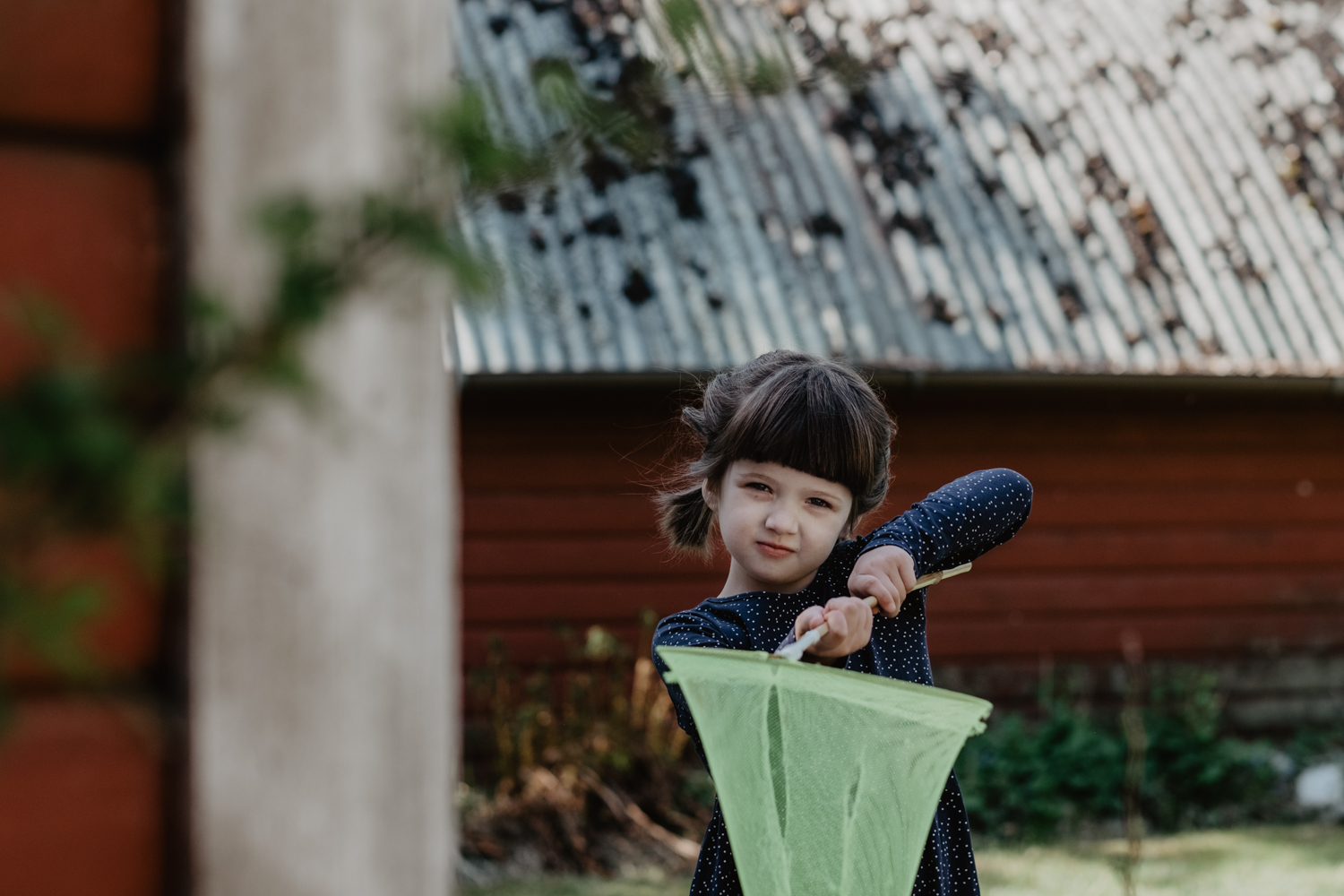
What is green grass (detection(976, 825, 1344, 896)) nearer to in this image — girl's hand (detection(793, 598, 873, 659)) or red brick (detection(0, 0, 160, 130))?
girl's hand (detection(793, 598, 873, 659))

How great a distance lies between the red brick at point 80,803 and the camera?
79 centimetres

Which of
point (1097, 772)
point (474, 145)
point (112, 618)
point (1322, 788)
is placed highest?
point (474, 145)

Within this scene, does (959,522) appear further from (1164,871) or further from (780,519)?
(1164,871)

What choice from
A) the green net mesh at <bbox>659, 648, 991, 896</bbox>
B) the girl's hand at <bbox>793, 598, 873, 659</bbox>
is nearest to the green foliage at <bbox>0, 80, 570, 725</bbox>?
the green net mesh at <bbox>659, 648, 991, 896</bbox>

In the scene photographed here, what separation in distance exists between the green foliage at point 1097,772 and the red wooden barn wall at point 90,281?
6.27 meters

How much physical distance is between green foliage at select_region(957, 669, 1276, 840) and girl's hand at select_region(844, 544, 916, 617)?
4.64 metres

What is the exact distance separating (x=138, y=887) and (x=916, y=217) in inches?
292

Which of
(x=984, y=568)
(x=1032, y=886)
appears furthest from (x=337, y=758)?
(x=984, y=568)

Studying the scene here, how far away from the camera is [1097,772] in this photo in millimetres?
6949

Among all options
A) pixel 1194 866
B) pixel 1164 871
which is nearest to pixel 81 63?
pixel 1164 871

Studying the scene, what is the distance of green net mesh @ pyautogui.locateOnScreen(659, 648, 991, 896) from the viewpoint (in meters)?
1.80

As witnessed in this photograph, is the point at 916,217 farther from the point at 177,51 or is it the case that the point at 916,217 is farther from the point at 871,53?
the point at 177,51

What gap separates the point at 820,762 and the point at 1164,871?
4.81 metres

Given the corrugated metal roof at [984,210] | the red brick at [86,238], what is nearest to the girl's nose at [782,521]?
the red brick at [86,238]
